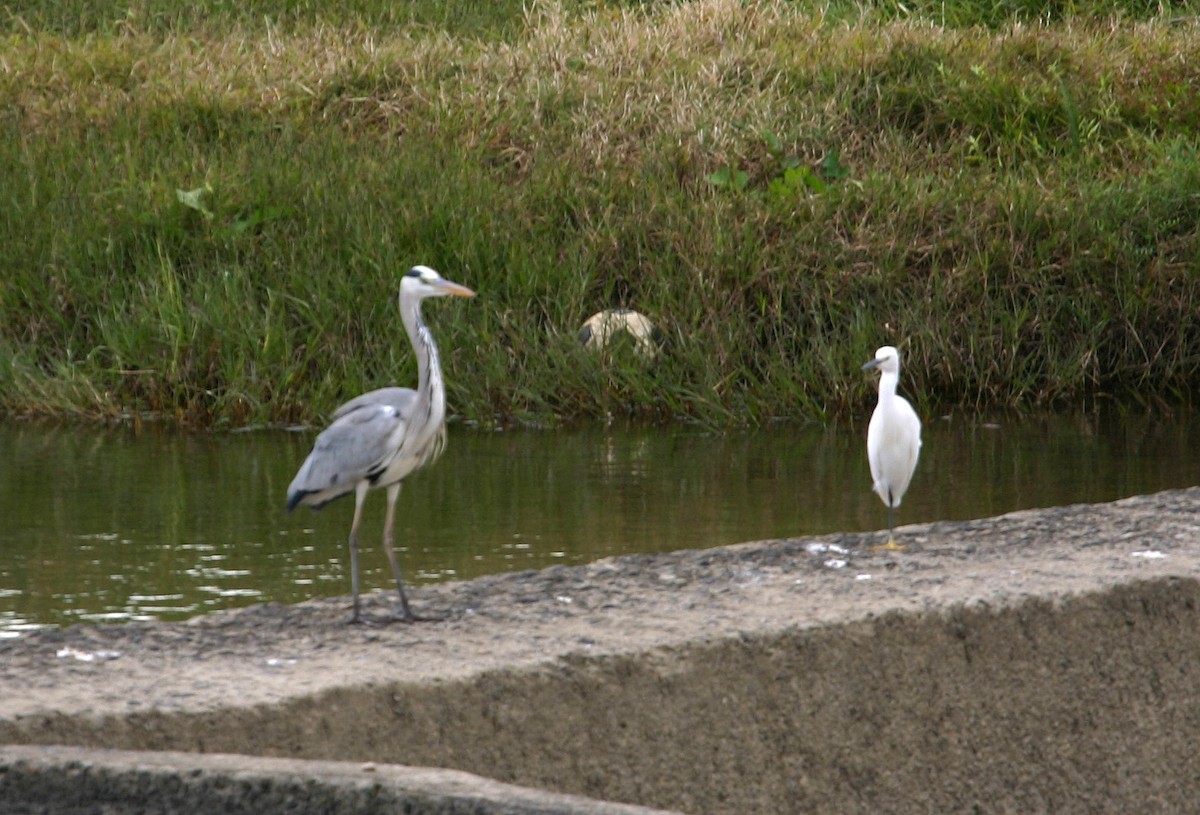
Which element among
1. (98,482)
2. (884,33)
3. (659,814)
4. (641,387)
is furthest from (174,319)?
(659,814)

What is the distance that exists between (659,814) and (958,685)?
148 cm

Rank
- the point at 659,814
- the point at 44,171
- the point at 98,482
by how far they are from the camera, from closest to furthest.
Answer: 1. the point at 659,814
2. the point at 98,482
3. the point at 44,171

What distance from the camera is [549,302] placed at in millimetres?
9844

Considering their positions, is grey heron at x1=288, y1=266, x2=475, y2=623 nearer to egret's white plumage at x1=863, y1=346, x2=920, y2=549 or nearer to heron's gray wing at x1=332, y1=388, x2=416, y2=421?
heron's gray wing at x1=332, y1=388, x2=416, y2=421

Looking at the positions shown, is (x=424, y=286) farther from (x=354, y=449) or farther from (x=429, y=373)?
(x=354, y=449)

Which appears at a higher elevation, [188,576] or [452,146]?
[452,146]

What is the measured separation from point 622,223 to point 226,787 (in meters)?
7.75

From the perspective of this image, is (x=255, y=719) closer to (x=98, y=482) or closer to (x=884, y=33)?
(x=98, y=482)

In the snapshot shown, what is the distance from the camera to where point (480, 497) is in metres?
7.34

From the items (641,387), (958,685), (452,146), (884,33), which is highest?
(884,33)

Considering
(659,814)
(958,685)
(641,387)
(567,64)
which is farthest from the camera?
(567,64)

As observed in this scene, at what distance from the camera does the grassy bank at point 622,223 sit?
941 cm

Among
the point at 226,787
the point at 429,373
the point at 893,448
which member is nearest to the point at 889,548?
the point at 893,448

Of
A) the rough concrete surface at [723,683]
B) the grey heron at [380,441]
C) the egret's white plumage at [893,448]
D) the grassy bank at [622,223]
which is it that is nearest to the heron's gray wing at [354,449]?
the grey heron at [380,441]
